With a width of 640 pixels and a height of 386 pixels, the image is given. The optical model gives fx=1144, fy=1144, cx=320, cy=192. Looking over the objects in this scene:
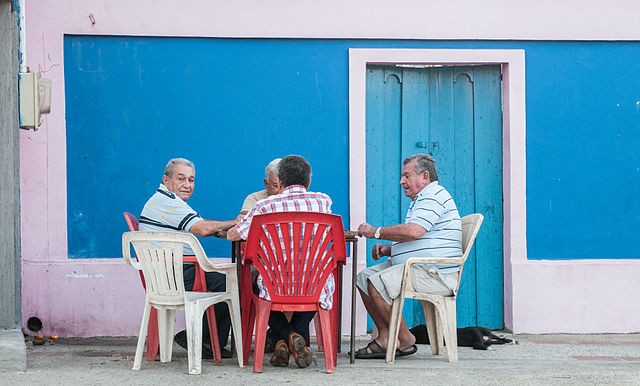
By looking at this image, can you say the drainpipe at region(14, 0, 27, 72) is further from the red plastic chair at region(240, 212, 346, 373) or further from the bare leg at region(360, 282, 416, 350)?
the bare leg at region(360, 282, 416, 350)

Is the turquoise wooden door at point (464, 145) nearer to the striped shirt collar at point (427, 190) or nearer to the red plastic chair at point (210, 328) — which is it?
the striped shirt collar at point (427, 190)

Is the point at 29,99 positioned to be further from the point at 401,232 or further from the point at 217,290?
the point at 401,232

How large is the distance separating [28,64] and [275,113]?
6.48ft

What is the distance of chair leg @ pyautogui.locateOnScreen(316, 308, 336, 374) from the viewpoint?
23.0 feet

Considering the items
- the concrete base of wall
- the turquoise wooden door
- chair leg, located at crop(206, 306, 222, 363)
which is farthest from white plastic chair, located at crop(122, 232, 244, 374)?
the turquoise wooden door

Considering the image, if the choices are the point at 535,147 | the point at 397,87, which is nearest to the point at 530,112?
the point at 535,147

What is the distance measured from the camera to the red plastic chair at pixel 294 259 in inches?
274

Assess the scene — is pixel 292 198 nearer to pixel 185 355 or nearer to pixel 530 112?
pixel 185 355

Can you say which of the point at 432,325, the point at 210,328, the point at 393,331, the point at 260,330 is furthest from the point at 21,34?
the point at 432,325

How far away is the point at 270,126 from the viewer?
927cm

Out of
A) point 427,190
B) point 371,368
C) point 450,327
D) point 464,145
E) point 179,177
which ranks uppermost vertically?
point 464,145

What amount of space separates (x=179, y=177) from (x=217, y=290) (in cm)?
83

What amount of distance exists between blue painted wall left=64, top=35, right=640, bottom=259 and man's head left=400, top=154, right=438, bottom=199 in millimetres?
1432

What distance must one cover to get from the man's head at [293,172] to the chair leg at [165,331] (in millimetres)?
1156
